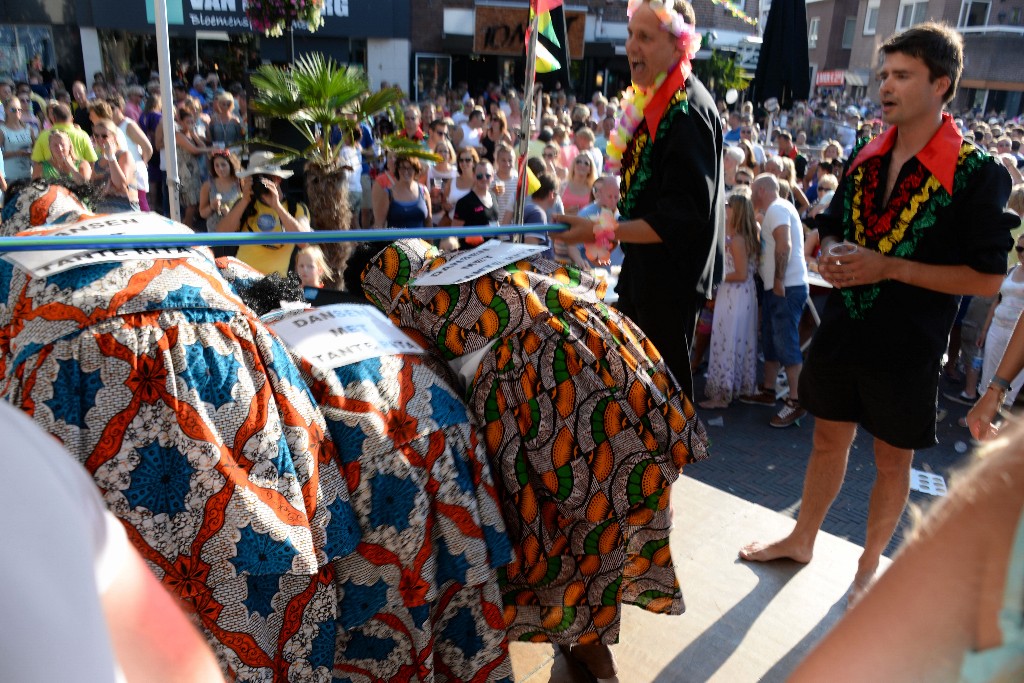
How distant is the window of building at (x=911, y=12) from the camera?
31.7 metres

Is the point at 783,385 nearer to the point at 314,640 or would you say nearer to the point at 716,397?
the point at 716,397

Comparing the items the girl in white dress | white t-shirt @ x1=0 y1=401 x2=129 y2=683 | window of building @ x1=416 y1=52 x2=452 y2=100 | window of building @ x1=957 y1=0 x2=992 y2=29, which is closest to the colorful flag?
white t-shirt @ x1=0 y1=401 x2=129 y2=683

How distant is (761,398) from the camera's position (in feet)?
17.8

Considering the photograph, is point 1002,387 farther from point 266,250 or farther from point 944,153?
point 266,250

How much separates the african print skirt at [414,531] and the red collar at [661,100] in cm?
Result: 127

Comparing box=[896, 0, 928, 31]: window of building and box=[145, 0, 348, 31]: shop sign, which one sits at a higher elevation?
box=[896, 0, 928, 31]: window of building

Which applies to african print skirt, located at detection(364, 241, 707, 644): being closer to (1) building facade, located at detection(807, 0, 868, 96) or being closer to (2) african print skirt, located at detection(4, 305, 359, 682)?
(2) african print skirt, located at detection(4, 305, 359, 682)

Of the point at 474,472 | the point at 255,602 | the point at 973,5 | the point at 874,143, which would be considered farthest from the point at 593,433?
the point at 973,5

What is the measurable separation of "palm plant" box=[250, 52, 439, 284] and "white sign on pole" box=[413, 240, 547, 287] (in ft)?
12.2

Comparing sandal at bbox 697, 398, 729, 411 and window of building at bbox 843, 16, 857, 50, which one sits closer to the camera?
sandal at bbox 697, 398, 729, 411

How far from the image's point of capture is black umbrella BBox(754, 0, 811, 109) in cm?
666

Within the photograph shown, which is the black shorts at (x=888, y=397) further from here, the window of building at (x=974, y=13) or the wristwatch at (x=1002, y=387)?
the window of building at (x=974, y=13)

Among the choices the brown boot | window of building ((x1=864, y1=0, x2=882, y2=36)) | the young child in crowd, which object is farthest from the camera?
window of building ((x1=864, y1=0, x2=882, y2=36))

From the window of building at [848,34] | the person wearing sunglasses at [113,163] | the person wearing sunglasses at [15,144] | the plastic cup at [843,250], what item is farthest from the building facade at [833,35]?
the plastic cup at [843,250]
